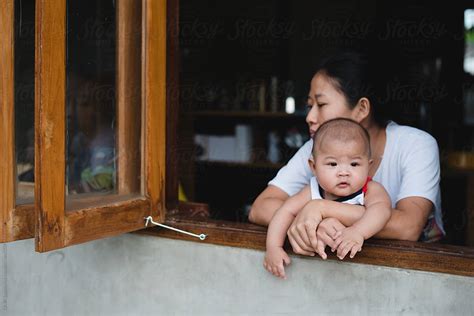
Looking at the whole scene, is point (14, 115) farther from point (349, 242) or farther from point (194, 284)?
point (349, 242)

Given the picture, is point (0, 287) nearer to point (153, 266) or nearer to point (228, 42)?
point (153, 266)

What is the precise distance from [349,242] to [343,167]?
270mm

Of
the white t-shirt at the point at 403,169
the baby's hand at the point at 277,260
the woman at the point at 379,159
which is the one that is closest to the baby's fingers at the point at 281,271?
the baby's hand at the point at 277,260

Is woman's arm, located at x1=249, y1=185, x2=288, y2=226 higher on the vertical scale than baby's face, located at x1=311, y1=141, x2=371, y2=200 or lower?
lower

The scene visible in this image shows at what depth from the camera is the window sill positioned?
165 cm

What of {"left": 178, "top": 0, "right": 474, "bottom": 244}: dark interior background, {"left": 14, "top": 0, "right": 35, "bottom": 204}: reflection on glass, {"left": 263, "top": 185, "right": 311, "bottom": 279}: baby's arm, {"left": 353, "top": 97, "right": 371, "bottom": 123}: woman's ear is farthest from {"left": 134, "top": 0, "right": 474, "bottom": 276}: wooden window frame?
{"left": 178, "top": 0, "right": 474, "bottom": 244}: dark interior background

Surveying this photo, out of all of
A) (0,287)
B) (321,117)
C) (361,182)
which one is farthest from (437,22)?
(0,287)

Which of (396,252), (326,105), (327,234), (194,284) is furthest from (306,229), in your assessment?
(326,105)

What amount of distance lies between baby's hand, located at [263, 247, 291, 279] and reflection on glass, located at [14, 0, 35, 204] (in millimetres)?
811

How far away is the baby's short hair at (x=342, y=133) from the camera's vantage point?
1806mm

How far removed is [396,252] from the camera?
1.72 metres

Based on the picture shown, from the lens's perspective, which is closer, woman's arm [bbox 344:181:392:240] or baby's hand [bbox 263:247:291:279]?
woman's arm [bbox 344:181:392:240]

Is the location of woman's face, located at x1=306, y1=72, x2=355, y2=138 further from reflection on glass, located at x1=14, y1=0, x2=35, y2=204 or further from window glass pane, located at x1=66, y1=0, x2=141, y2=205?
reflection on glass, located at x1=14, y1=0, x2=35, y2=204

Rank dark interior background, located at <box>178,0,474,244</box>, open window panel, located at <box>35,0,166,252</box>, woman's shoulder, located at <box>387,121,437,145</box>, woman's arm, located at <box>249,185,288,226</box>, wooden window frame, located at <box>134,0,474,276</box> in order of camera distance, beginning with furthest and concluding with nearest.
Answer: dark interior background, located at <box>178,0,474,244</box>, woman's shoulder, located at <box>387,121,437,145</box>, woman's arm, located at <box>249,185,288,226</box>, wooden window frame, located at <box>134,0,474,276</box>, open window panel, located at <box>35,0,166,252</box>
